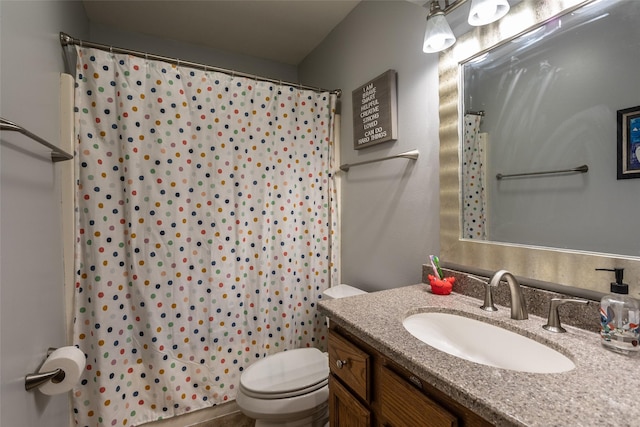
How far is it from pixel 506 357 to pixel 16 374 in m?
1.37

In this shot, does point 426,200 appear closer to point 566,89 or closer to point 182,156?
point 566,89

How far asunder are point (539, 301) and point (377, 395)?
59cm

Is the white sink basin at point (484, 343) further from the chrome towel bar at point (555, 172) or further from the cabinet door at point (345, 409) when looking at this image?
the chrome towel bar at point (555, 172)

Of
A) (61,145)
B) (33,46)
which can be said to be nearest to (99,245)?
(61,145)

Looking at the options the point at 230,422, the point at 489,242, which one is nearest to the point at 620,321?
the point at 489,242

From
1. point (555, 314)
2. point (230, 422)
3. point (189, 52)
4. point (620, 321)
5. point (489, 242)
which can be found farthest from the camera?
point (189, 52)

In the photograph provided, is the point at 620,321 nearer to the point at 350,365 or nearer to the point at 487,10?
the point at 350,365

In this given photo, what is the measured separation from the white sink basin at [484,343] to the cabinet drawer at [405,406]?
20 centimetres

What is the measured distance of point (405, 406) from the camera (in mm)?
731

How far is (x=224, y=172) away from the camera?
5.77 feet

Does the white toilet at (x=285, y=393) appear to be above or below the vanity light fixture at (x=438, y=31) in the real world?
below

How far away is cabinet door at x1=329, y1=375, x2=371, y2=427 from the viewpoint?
89 cm

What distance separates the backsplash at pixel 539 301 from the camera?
80cm

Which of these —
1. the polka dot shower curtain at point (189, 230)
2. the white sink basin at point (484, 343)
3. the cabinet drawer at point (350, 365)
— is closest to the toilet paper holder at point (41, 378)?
the polka dot shower curtain at point (189, 230)
